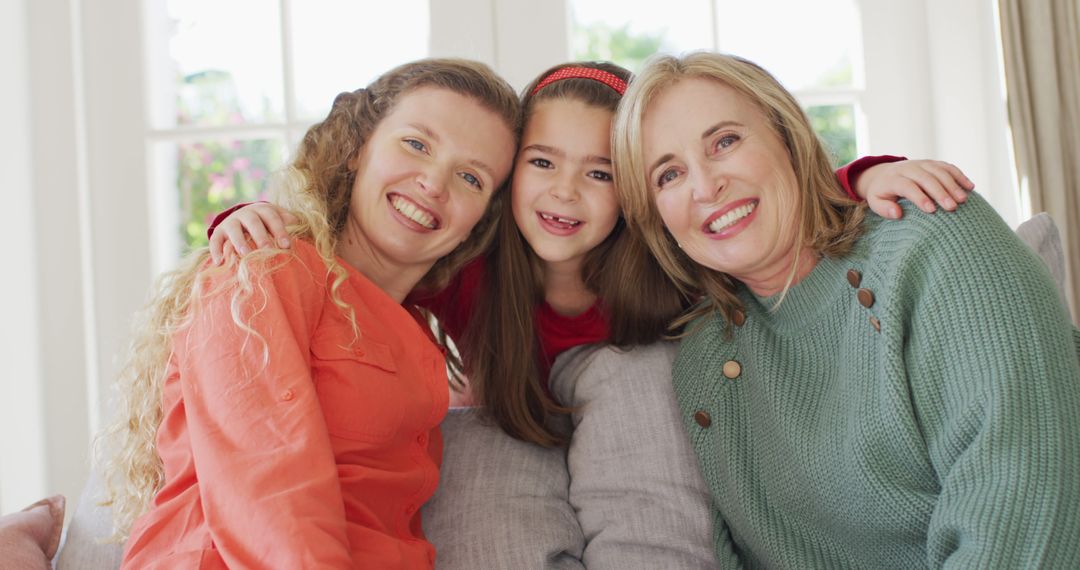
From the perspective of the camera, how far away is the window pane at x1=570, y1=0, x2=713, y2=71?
2.45 m

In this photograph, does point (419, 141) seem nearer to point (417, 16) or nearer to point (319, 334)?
point (319, 334)

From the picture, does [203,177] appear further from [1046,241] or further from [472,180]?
[1046,241]

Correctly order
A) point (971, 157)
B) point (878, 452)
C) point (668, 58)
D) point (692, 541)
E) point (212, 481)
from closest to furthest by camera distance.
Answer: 1. point (212, 481)
2. point (878, 452)
3. point (692, 541)
4. point (668, 58)
5. point (971, 157)

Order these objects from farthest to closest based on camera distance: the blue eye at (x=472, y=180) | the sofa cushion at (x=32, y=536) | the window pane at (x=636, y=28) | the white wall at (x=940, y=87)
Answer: the window pane at (x=636, y=28)
the white wall at (x=940, y=87)
the blue eye at (x=472, y=180)
the sofa cushion at (x=32, y=536)

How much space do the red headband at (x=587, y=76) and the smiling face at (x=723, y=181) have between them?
18 centimetres

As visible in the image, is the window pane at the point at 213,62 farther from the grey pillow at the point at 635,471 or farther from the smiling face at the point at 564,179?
the grey pillow at the point at 635,471

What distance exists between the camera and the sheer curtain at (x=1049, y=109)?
214 centimetres

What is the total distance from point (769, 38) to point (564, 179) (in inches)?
39.8

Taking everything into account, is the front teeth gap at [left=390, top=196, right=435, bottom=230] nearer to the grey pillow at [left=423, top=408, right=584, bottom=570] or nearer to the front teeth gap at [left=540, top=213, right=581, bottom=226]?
→ the front teeth gap at [left=540, top=213, right=581, bottom=226]

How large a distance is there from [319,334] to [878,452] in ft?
2.79

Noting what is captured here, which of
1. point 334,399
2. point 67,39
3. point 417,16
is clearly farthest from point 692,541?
point 67,39

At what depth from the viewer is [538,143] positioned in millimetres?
1787

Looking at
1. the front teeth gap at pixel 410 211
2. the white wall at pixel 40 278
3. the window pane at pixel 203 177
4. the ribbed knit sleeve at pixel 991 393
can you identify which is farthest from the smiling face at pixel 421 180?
the white wall at pixel 40 278

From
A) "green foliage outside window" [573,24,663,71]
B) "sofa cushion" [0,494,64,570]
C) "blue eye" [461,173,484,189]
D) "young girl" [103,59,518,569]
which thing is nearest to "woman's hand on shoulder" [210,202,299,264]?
"young girl" [103,59,518,569]
